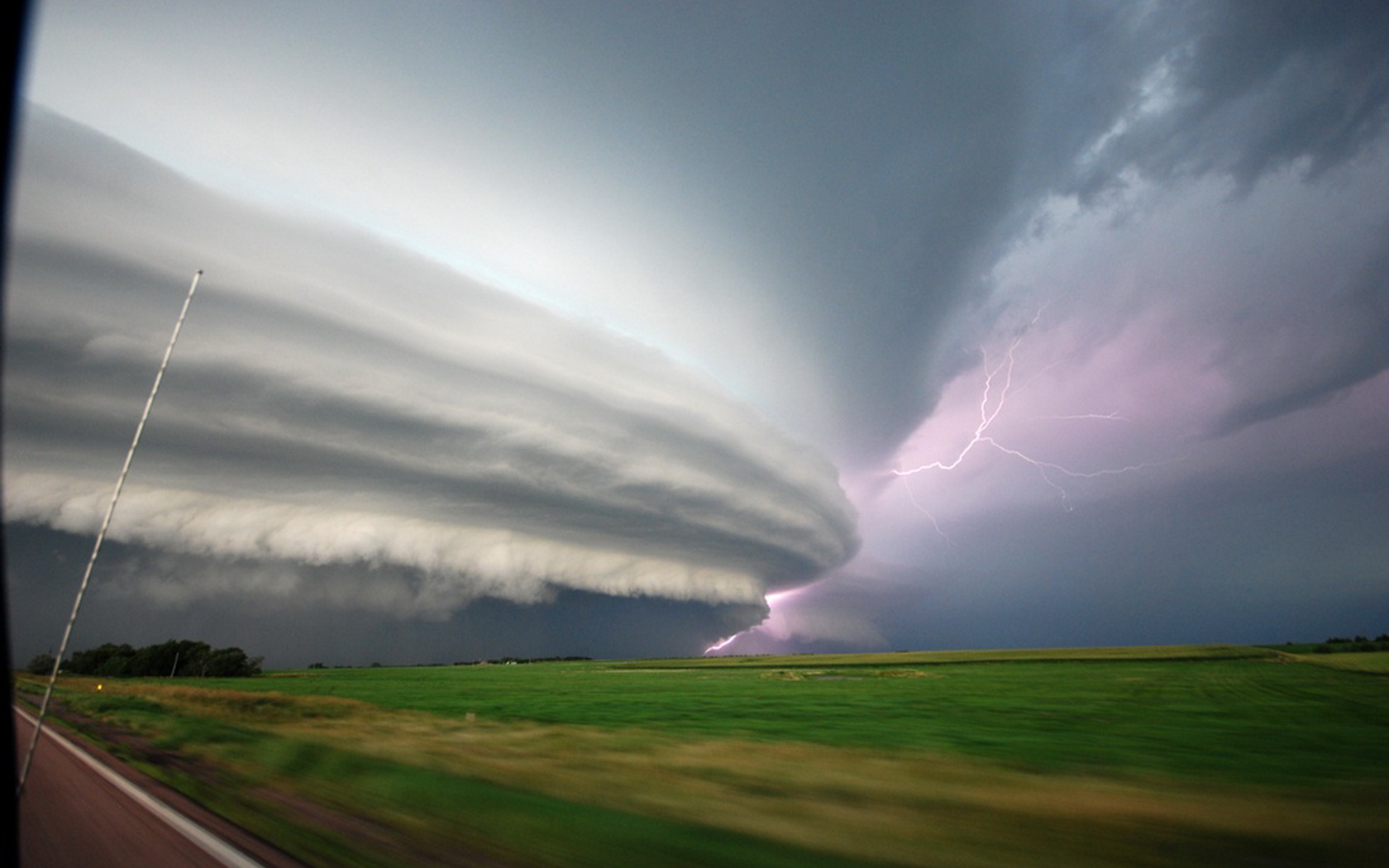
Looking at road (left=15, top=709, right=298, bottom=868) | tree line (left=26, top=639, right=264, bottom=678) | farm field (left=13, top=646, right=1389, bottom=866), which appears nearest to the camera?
road (left=15, top=709, right=298, bottom=868)

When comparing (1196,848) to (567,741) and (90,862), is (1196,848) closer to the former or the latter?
(90,862)

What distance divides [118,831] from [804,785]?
9.90 m

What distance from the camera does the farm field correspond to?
22.4ft

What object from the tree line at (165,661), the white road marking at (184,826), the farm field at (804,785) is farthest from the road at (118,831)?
the tree line at (165,661)

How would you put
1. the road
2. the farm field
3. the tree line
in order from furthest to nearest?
1. the tree line
2. the farm field
3. the road

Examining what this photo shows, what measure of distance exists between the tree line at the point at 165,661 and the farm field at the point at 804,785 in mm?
117077

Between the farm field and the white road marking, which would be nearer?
the white road marking

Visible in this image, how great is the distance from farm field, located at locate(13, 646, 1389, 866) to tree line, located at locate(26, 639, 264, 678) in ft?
384

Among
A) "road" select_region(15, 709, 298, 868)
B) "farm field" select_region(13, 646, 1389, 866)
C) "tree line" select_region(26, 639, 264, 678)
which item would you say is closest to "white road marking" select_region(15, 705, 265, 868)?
"road" select_region(15, 709, 298, 868)

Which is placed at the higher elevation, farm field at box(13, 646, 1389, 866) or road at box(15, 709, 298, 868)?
road at box(15, 709, 298, 868)

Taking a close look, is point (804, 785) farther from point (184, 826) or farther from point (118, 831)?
point (118, 831)

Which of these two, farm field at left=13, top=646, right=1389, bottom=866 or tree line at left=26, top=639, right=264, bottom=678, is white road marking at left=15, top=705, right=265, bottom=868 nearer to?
farm field at left=13, top=646, right=1389, bottom=866

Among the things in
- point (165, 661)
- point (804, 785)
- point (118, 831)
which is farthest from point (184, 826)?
point (165, 661)

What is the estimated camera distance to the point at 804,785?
10.5 m
